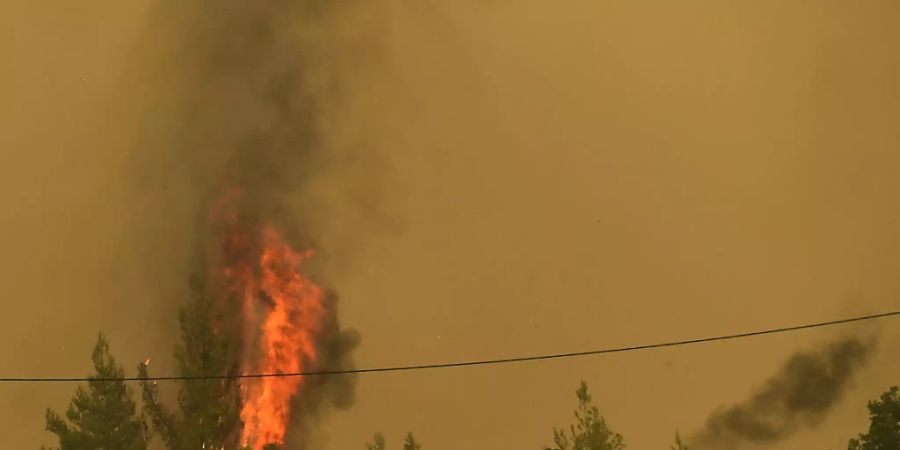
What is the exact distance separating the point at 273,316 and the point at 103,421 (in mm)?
6575

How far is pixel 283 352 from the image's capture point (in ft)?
66.1

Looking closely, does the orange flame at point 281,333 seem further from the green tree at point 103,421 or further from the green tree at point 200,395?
the green tree at point 103,421

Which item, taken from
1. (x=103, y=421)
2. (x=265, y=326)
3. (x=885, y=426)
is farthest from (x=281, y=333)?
(x=885, y=426)

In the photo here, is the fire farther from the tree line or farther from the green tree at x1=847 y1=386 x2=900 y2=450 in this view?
the green tree at x1=847 y1=386 x2=900 y2=450

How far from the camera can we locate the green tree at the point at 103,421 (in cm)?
1387

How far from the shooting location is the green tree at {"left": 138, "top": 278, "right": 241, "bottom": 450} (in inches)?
590

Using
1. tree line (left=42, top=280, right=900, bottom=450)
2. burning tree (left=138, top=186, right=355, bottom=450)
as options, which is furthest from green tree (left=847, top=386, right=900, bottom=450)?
burning tree (left=138, top=186, right=355, bottom=450)

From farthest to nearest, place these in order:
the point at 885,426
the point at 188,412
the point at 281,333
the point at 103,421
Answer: the point at 281,333, the point at 188,412, the point at 103,421, the point at 885,426

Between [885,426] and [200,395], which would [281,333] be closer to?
[200,395]

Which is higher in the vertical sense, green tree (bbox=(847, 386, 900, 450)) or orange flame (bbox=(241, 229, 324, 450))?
orange flame (bbox=(241, 229, 324, 450))

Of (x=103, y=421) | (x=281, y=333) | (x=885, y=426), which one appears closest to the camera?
(x=885, y=426)

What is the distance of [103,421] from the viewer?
14.1 meters

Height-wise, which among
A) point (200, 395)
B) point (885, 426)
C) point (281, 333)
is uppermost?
point (281, 333)

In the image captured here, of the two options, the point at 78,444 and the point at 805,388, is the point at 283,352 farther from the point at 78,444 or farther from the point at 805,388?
the point at 805,388
